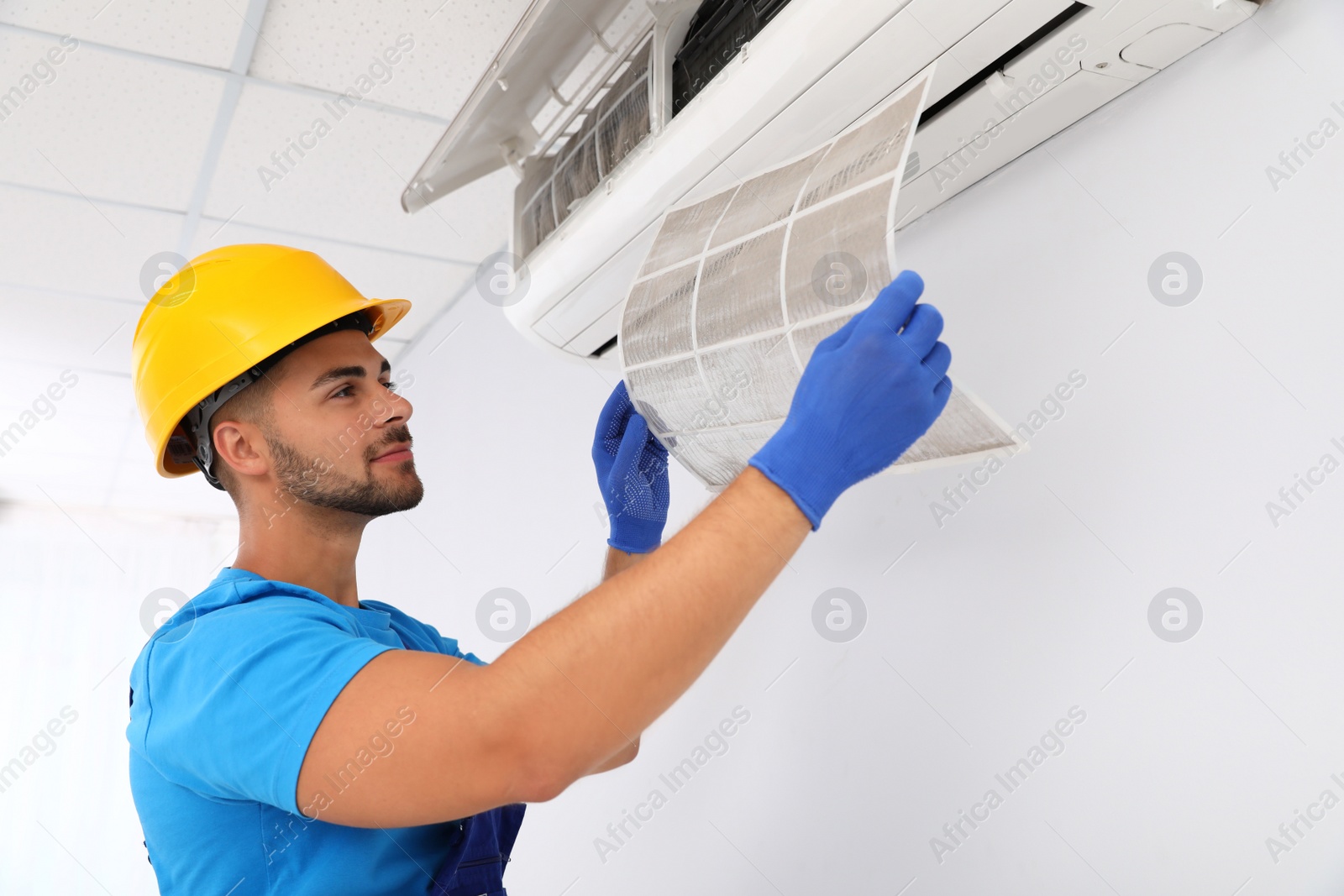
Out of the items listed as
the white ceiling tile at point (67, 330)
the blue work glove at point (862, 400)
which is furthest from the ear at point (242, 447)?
the white ceiling tile at point (67, 330)

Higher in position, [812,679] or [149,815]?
[149,815]

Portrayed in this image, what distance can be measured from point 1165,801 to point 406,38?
5.23ft

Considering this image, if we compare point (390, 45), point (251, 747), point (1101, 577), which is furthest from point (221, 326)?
point (1101, 577)

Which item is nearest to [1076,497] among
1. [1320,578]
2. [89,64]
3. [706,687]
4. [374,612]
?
[1320,578]

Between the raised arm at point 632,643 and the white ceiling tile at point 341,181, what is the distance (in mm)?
1239

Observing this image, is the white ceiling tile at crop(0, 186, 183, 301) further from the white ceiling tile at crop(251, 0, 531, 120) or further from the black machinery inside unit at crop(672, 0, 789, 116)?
the black machinery inside unit at crop(672, 0, 789, 116)

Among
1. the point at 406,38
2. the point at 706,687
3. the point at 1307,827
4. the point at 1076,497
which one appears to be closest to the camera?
the point at 1307,827

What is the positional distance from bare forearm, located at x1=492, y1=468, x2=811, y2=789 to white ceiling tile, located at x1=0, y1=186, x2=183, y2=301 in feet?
6.62

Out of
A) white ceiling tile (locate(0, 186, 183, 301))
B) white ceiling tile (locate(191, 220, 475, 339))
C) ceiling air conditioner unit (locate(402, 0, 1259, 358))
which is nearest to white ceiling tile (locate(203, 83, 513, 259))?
white ceiling tile (locate(191, 220, 475, 339))

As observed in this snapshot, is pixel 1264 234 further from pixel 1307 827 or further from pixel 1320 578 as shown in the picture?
pixel 1307 827

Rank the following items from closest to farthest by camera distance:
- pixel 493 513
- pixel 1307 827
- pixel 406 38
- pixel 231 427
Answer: pixel 1307 827
pixel 231 427
pixel 406 38
pixel 493 513

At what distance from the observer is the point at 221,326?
1.09 meters

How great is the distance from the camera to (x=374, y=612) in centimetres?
115

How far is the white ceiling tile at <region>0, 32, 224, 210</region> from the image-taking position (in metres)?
1.67
